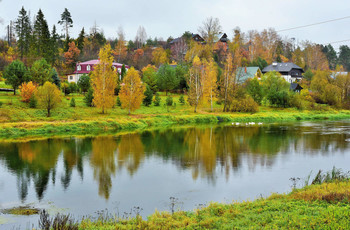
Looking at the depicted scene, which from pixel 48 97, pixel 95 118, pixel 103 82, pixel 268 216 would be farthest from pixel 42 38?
pixel 268 216

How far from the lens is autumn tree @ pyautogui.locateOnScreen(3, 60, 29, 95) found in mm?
40781

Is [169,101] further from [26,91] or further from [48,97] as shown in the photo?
[26,91]

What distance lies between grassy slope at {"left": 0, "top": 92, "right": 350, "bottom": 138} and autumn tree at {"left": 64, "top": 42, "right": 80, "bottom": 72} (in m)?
22.6

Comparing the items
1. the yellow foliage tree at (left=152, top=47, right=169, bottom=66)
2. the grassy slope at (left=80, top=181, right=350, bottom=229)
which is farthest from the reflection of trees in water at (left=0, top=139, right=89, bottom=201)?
the yellow foliage tree at (left=152, top=47, right=169, bottom=66)

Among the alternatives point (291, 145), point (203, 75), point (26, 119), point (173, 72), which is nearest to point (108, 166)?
point (291, 145)

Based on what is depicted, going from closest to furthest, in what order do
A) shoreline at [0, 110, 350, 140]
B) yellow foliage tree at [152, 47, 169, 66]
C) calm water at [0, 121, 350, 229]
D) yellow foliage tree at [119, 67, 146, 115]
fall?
1. calm water at [0, 121, 350, 229]
2. shoreline at [0, 110, 350, 140]
3. yellow foliage tree at [119, 67, 146, 115]
4. yellow foliage tree at [152, 47, 169, 66]

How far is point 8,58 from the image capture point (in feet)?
217

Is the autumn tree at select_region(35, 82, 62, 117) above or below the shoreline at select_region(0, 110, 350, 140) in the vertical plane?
above

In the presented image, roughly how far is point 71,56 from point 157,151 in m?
53.0

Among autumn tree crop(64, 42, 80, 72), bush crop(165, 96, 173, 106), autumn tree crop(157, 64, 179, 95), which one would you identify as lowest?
bush crop(165, 96, 173, 106)

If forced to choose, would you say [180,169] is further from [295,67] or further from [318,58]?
[318,58]

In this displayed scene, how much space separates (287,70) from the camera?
83312mm

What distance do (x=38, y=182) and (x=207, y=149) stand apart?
41.3 ft

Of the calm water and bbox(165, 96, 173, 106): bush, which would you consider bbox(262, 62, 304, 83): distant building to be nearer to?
bbox(165, 96, 173, 106): bush
